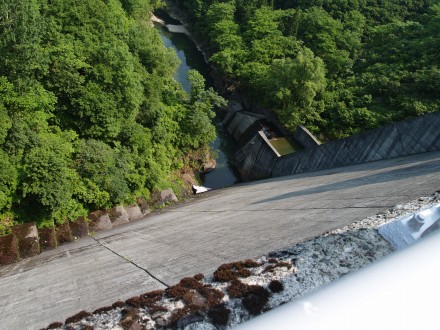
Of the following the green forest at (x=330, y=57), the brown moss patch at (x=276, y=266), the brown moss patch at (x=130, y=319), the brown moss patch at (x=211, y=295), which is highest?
the green forest at (x=330, y=57)

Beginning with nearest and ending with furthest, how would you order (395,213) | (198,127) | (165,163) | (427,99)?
(395,213) → (165,163) → (198,127) → (427,99)

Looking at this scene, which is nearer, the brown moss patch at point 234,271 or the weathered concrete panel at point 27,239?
the brown moss patch at point 234,271

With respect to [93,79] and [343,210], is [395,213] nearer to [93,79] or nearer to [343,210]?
[343,210]

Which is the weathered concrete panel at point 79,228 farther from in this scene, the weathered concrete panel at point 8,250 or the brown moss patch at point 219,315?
the brown moss patch at point 219,315

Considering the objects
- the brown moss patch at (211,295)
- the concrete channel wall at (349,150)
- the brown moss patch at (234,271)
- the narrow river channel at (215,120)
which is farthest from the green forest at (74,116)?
the brown moss patch at (211,295)

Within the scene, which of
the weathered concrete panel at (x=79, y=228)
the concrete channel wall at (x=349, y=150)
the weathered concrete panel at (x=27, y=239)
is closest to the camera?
the weathered concrete panel at (x=27, y=239)

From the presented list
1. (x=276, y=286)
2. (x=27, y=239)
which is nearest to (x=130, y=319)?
→ (x=276, y=286)

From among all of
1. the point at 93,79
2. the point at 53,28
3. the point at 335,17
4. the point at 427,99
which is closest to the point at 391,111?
the point at 427,99
